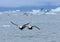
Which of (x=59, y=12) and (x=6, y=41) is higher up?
(x=6, y=41)

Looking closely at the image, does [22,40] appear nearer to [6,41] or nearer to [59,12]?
[6,41]

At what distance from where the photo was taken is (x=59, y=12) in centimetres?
15362

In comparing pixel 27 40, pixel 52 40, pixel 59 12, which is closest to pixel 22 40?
pixel 27 40

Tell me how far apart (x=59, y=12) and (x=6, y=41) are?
369ft

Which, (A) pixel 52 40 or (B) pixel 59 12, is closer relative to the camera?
(A) pixel 52 40

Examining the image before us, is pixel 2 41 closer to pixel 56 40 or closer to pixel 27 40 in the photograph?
pixel 27 40

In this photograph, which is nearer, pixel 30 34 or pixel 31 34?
pixel 31 34

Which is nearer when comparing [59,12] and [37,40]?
[37,40]

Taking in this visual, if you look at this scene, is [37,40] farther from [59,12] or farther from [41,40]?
[59,12]

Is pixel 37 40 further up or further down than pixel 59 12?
further up

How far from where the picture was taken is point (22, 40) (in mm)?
43406

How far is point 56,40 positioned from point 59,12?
368ft

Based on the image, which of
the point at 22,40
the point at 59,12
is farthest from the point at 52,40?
the point at 59,12

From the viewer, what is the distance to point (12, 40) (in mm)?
43812
